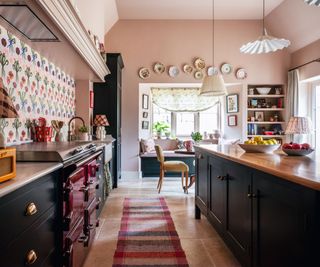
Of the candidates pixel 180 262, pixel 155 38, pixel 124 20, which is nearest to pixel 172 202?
pixel 180 262

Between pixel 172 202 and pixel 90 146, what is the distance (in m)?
2.12

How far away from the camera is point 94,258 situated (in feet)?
7.86

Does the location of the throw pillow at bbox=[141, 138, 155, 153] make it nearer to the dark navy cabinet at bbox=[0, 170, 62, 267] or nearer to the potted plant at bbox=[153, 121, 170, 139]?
the potted plant at bbox=[153, 121, 170, 139]

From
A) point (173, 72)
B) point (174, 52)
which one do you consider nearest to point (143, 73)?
point (173, 72)

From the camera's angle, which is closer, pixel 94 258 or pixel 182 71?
pixel 94 258

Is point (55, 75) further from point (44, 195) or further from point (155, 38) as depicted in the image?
point (155, 38)

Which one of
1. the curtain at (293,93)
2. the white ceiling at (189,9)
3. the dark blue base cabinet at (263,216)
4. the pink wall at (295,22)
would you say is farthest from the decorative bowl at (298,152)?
the white ceiling at (189,9)

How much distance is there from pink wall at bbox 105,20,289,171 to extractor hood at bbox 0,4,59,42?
4.18 metres

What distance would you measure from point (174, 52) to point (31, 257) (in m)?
5.87

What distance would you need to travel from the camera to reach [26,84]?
250 cm

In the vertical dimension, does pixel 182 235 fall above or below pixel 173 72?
below

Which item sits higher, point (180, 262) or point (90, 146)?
point (90, 146)

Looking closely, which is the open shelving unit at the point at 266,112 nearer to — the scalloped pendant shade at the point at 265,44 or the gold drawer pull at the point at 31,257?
the scalloped pendant shade at the point at 265,44

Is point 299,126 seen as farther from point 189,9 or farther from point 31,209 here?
point 31,209
